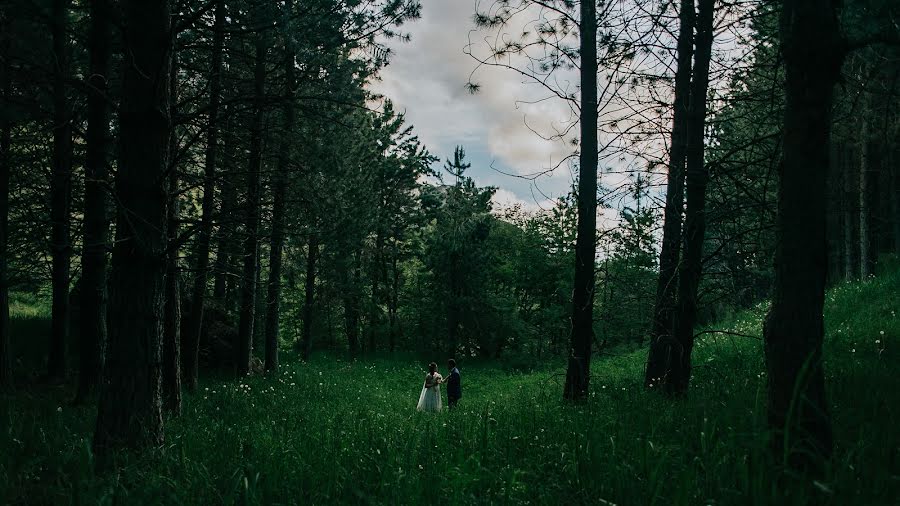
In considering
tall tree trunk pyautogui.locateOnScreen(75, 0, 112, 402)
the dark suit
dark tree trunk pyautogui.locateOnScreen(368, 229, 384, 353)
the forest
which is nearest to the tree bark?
dark tree trunk pyautogui.locateOnScreen(368, 229, 384, 353)

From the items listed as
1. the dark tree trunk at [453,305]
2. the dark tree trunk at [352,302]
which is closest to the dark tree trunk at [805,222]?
the dark tree trunk at [352,302]

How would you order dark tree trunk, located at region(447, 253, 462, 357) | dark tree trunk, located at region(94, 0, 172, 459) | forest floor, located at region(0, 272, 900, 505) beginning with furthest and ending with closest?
dark tree trunk, located at region(447, 253, 462, 357) < dark tree trunk, located at region(94, 0, 172, 459) < forest floor, located at region(0, 272, 900, 505)

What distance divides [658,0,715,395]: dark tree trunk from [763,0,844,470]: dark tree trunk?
396cm

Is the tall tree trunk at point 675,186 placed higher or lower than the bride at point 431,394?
higher

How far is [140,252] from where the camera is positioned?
4234 millimetres

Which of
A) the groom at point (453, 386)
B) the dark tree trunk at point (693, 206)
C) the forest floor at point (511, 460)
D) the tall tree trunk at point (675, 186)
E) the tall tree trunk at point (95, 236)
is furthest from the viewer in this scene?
the groom at point (453, 386)

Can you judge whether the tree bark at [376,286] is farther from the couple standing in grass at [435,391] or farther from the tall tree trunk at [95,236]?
the tall tree trunk at [95,236]

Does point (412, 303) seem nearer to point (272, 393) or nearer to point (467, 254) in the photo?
point (467, 254)

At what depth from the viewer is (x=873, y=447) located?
3.06 meters

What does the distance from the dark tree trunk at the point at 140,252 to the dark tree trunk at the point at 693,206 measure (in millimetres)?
6119

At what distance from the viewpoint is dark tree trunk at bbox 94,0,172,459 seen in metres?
4.21

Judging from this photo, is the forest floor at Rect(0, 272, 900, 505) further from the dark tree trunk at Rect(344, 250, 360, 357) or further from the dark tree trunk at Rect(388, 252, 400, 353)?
the dark tree trunk at Rect(388, 252, 400, 353)

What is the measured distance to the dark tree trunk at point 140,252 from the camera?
4207mm

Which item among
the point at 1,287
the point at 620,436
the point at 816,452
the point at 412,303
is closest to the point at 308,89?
the point at 1,287
